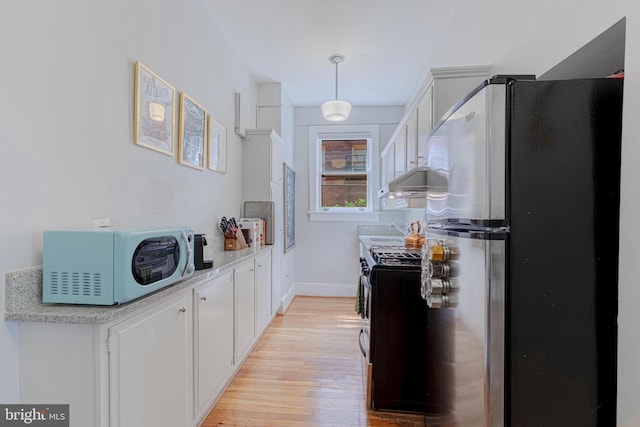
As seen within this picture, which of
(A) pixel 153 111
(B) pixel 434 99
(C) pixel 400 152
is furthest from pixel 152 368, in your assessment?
(C) pixel 400 152

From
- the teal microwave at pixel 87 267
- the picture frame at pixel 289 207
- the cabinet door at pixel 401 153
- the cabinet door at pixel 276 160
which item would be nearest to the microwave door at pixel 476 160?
the teal microwave at pixel 87 267

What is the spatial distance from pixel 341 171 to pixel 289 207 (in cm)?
109

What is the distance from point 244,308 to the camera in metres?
2.57

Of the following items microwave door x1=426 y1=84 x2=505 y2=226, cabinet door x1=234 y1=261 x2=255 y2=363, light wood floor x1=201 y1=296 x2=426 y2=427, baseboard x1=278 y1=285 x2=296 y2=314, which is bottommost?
light wood floor x1=201 y1=296 x2=426 y2=427

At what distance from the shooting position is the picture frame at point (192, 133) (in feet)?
7.27

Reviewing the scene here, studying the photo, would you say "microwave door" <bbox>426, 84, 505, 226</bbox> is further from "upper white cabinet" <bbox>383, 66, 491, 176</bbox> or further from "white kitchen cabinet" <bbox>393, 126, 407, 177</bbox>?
"white kitchen cabinet" <bbox>393, 126, 407, 177</bbox>

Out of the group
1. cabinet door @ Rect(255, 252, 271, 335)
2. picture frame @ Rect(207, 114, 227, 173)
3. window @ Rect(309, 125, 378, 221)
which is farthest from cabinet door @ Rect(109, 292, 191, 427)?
window @ Rect(309, 125, 378, 221)

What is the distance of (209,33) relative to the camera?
8.70ft

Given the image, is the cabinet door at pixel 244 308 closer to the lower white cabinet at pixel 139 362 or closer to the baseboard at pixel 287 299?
the lower white cabinet at pixel 139 362

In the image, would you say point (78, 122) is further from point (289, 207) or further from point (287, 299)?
point (287, 299)

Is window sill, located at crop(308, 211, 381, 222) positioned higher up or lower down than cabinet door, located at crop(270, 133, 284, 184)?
lower down

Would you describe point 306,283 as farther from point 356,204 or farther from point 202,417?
point 202,417

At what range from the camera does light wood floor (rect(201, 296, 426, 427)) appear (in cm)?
196

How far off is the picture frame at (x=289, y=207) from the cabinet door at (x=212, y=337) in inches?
80.4
